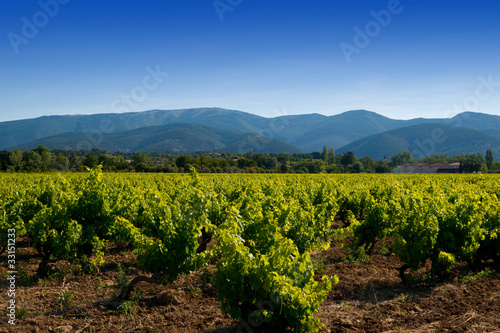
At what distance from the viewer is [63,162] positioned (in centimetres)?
8150

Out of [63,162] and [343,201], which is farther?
[63,162]

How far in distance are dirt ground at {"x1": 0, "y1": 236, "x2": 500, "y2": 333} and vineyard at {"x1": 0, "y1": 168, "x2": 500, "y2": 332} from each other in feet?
0.10

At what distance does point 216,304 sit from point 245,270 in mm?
2329

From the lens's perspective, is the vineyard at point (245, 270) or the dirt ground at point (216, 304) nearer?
the vineyard at point (245, 270)

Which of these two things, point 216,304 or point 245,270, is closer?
point 245,270

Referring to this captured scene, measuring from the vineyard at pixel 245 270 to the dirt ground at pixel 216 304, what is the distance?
0.10 feet

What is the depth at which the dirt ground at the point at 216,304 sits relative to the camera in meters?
5.47

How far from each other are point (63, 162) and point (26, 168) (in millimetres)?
24076

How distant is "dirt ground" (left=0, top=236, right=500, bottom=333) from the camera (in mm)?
5473

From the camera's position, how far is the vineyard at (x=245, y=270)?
4.79 metres

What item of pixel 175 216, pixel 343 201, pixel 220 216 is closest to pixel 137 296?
pixel 175 216

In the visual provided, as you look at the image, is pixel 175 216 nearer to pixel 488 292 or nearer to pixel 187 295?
pixel 187 295

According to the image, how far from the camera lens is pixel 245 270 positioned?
463 cm

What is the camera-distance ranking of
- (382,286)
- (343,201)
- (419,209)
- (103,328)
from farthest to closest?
1. (343,201)
2. (419,209)
3. (382,286)
4. (103,328)
